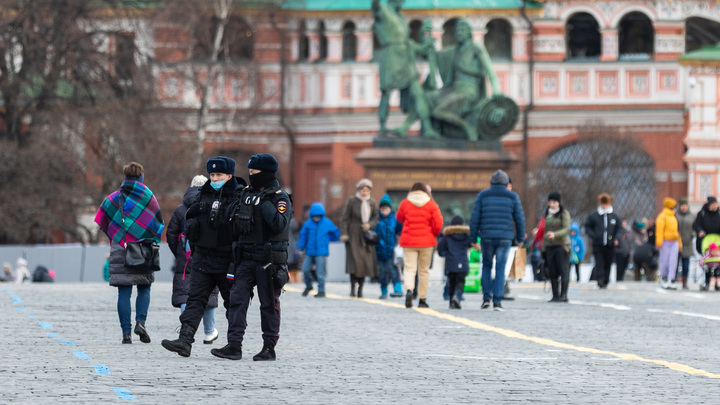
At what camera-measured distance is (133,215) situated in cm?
1719

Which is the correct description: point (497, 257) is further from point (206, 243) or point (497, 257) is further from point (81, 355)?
point (81, 355)

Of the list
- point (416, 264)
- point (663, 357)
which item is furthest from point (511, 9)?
point (663, 357)

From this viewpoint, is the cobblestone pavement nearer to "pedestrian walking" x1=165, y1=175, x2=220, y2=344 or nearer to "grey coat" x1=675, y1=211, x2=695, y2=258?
"pedestrian walking" x1=165, y1=175, x2=220, y2=344

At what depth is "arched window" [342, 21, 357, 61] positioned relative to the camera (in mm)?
59562

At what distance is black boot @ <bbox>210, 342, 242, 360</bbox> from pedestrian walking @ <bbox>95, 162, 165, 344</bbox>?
82.9 inches

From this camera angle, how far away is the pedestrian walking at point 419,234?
23.5 metres

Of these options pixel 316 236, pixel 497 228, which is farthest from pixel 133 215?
pixel 316 236

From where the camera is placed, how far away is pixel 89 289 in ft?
97.8

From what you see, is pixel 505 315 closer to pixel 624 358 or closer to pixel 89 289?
pixel 624 358

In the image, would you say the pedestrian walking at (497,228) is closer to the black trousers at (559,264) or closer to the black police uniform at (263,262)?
the black trousers at (559,264)

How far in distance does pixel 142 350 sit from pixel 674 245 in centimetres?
1793

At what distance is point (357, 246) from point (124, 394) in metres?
14.6

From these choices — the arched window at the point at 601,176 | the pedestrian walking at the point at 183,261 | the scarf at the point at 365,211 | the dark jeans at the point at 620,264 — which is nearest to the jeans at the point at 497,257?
the scarf at the point at 365,211

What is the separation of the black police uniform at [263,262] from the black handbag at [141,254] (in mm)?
2079
